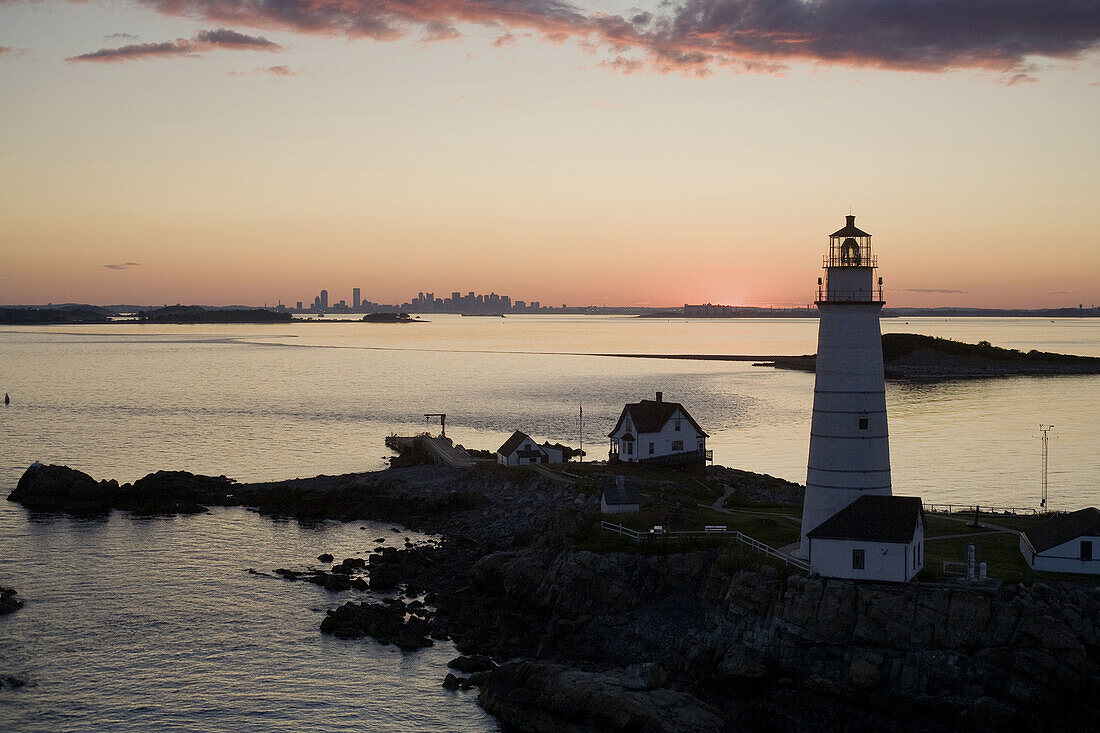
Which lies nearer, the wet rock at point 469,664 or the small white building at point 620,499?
the wet rock at point 469,664

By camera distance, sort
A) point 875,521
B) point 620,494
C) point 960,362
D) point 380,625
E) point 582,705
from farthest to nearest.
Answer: point 960,362 < point 620,494 < point 380,625 < point 875,521 < point 582,705

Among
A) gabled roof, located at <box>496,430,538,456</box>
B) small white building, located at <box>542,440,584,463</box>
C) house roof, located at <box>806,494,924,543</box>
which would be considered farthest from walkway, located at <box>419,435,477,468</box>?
house roof, located at <box>806,494,924,543</box>

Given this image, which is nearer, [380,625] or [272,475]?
[380,625]

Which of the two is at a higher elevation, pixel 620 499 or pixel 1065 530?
pixel 1065 530

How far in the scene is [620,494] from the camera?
1674 inches

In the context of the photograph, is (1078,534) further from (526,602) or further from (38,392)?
(38,392)

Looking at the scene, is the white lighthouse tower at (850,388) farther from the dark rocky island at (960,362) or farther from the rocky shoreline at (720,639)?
the dark rocky island at (960,362)

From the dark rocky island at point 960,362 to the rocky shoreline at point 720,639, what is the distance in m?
131

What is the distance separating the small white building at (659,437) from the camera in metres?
57.7

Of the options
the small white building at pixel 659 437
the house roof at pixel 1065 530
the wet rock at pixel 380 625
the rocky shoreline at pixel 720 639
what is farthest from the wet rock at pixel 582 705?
the small white building at pixel 659 437

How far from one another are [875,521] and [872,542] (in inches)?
33.4

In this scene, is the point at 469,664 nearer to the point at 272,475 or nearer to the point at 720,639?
the point at 720,639

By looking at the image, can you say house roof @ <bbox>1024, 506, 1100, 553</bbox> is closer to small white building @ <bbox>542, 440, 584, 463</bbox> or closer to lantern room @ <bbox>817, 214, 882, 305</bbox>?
Result: lantern room @ <bbox>817, 214, 882, 305</bbox>

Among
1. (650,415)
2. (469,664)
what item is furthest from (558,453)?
(469,664)
